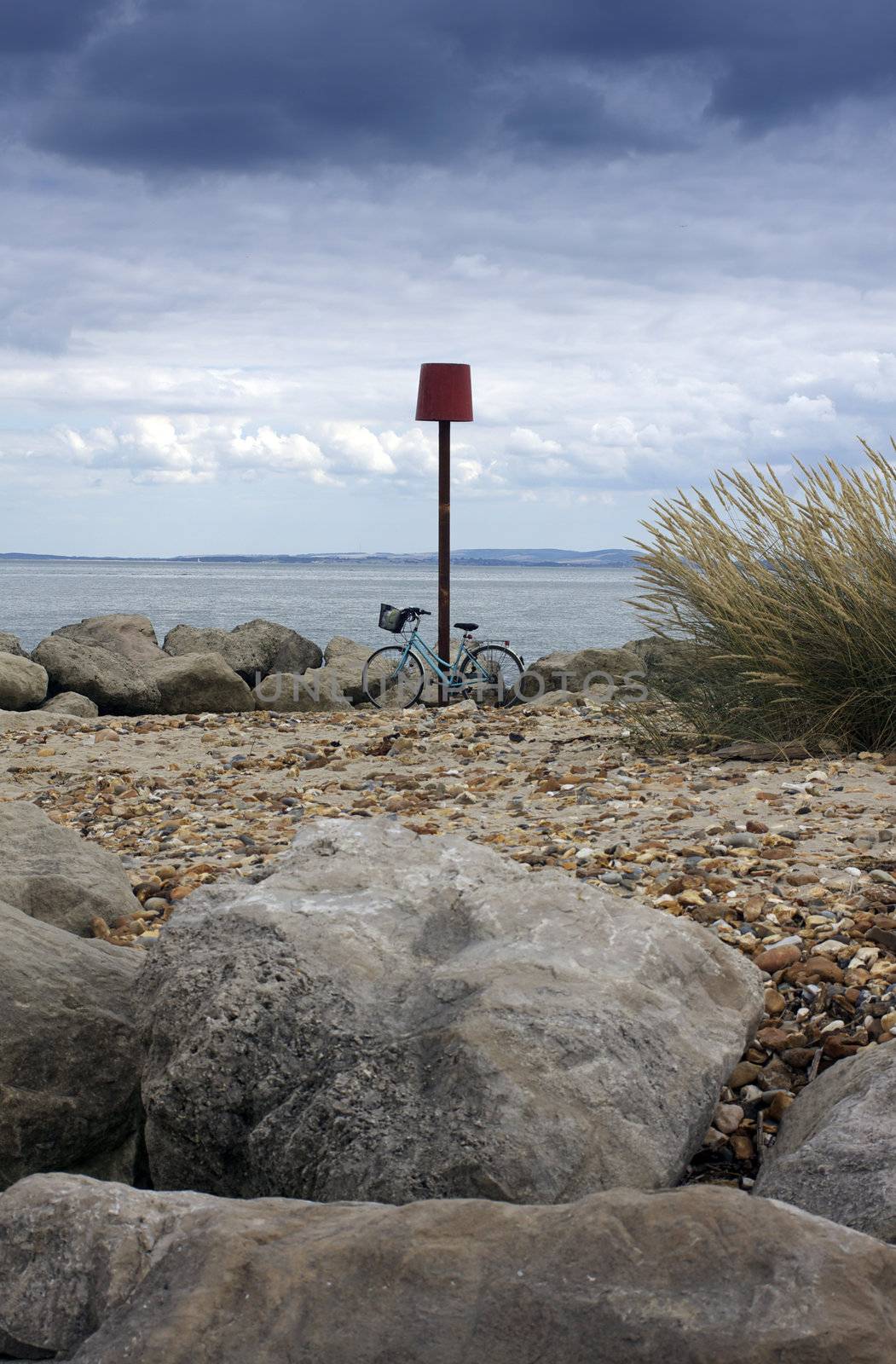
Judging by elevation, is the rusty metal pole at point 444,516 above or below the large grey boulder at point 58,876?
above

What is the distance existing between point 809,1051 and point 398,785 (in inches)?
150

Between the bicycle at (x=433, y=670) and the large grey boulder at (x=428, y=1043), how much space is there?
28.2ft

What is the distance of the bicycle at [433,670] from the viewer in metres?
11.4

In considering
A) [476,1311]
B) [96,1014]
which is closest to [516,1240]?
[476,1311]

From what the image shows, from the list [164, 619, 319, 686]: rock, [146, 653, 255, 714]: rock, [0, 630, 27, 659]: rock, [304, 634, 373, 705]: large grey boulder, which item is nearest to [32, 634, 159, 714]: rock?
[146, 653, 255, 714]: rock

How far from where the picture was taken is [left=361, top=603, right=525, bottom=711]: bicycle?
1139 cm

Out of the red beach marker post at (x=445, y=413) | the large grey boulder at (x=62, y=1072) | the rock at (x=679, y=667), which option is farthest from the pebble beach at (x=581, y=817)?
the red beach marker post at (x=445, y=413)

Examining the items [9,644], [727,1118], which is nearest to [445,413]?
[9,644]

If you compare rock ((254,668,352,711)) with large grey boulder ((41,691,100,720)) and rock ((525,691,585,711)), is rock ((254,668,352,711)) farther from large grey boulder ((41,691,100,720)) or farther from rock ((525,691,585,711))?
rock ((525,691,585,711))

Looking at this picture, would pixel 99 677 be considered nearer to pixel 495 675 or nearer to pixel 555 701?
pixel 495 675

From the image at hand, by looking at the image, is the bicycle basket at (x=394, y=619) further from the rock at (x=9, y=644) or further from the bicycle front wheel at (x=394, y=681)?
the rock at (x=9, y=644)

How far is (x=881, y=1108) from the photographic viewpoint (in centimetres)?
217

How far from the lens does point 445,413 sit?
1134 centimetres

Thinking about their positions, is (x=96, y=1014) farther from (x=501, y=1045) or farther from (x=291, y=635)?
(x=291, y=635)
